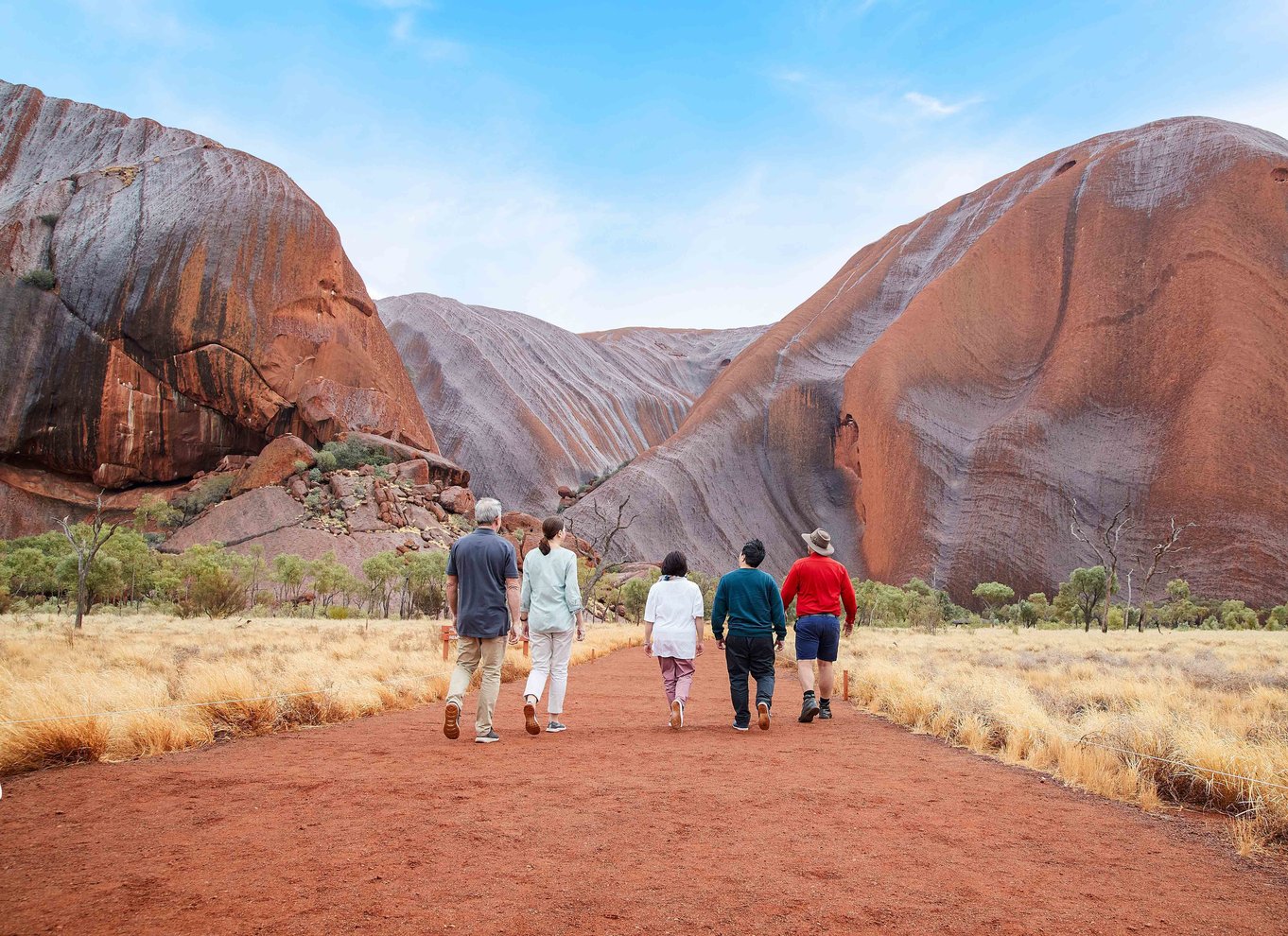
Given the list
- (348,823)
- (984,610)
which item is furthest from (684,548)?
(348,823)

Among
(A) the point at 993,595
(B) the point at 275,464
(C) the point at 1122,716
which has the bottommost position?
(A) the point at 993,595

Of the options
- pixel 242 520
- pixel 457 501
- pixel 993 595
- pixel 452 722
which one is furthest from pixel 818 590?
pixel 457 501

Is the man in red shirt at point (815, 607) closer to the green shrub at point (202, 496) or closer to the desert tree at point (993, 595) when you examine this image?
the desert tree at point (993, 595)

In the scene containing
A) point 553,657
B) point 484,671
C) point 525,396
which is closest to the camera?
point 484,671

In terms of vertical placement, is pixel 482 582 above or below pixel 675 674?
above

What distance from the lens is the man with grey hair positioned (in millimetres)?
6703

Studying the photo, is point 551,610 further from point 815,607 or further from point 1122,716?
point 1122,716

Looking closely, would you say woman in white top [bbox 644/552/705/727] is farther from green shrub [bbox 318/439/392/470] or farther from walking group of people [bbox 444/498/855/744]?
green shrub [bbox 318/439/392/470]

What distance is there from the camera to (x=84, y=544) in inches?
1028

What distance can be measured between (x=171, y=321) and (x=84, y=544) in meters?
27.7

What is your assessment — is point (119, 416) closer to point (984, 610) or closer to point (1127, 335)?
point (984, 610)

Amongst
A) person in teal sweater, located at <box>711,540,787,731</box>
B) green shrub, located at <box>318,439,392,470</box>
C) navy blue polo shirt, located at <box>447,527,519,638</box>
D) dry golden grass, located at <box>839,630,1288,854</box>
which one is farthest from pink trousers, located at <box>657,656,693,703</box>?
green shrub, located at <box>318,439,392,470</box>

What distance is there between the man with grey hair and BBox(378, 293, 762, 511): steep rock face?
207 ft

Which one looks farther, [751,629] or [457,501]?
[457,501]
